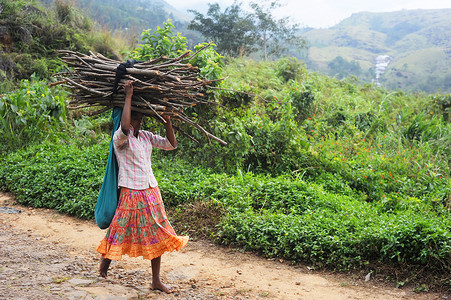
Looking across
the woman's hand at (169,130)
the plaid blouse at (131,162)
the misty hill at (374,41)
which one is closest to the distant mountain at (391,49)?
the misty hill at (374,41)

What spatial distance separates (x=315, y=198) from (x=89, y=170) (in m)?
3.47

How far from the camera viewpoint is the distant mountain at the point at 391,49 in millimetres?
27578

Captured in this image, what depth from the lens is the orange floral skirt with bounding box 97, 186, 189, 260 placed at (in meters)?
2.98

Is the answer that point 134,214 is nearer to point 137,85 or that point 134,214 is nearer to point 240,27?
point 137,85

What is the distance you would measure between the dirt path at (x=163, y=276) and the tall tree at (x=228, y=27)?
15181 millimetres

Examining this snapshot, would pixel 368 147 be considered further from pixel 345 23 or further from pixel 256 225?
pixel 345 23

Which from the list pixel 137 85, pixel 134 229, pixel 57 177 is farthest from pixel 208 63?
pixel 134 229

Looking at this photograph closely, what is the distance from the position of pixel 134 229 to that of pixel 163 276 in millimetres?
871

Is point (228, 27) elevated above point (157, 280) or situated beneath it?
elevated above

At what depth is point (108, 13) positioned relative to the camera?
2780cm

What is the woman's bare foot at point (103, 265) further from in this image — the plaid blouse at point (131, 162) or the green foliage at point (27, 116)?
the green foliage at point (27, 116)

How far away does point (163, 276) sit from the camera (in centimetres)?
364

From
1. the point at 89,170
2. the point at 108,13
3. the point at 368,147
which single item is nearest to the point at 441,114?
the point at 368,147

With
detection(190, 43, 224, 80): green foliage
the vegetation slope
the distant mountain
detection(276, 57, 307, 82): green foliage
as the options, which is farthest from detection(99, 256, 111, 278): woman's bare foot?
the distant mountain
